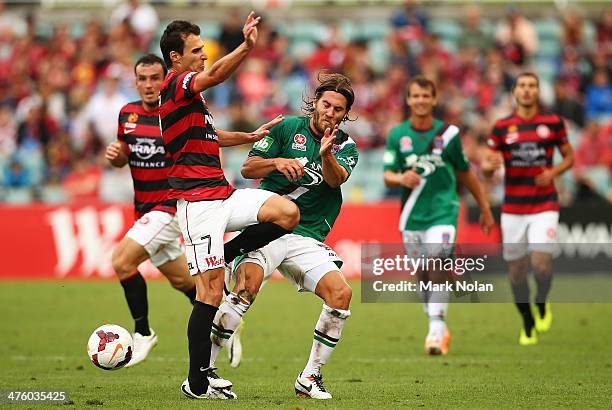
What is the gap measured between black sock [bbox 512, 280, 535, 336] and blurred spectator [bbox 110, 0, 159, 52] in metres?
14.0

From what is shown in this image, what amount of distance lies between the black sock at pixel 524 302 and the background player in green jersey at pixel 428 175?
92 cm

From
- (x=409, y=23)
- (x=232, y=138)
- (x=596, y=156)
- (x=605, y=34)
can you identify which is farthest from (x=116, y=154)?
(x=605, y=34)

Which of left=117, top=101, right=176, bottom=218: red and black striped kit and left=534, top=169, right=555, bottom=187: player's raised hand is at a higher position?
left=117, top=101, right=176, bottom=218: red and black striped kit

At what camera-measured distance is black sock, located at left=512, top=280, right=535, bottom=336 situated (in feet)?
39.3

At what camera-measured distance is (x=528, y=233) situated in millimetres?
12469

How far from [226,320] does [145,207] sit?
2657mm

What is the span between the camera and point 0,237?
18.9 metres

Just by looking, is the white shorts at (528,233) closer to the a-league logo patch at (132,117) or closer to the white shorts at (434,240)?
the white shorts at (434,240)

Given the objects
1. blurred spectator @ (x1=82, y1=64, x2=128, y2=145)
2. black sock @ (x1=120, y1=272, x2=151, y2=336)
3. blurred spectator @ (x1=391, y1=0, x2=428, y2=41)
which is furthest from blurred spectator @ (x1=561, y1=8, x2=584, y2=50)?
black sock @ (x1=120, y1=272, x2=151, y2=336)

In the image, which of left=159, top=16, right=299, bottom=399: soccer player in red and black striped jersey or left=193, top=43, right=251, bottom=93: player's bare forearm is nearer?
left=193, top=43, right=251, bottom=93: player's bare forearm

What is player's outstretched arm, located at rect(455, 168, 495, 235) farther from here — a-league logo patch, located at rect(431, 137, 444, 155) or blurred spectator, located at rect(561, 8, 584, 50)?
blurred spectator, located at rect(561, 8, 584, 50)

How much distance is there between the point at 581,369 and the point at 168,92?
4521 millimetres

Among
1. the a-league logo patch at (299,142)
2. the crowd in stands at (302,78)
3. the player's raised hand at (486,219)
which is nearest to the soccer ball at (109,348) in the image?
the a-league logo patch at (299,142)

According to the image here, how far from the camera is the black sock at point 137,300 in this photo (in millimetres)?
10414
